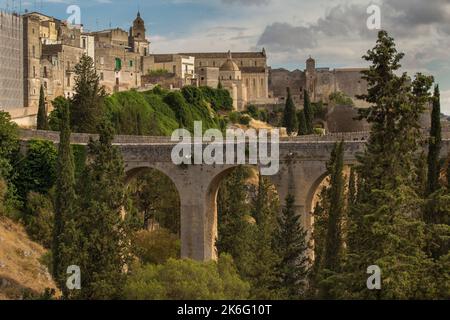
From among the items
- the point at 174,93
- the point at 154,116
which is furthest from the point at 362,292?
the point at 174,93

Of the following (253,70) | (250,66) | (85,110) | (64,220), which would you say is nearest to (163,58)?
(253,70)

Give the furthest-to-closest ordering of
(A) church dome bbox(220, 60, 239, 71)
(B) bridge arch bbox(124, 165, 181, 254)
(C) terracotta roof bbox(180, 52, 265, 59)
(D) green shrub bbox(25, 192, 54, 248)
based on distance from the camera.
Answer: (C) terracotta roof bbox(180, 52, 265, 59) < (A) church dome bbox(220, 60, 239, 71) < (B) bridge arch bbox(124, 165, 181, 254) < (D) green shrub bbox(25, 192, 54, 248)

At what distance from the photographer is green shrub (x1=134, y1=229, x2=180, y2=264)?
1622 inches

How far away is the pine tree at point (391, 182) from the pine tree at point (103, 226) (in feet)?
27.5

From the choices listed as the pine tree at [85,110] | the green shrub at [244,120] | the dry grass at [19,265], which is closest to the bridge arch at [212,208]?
the dry grass at [19,265]

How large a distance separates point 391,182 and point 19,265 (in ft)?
63.1

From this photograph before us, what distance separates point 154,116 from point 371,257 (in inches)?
2172

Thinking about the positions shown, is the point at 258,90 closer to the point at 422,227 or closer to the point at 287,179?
the point at 287,179

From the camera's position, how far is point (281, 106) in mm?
103750

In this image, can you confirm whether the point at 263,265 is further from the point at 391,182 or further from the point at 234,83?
the point at 234,83

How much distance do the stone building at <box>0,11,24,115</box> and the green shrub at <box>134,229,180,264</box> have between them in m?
21.5

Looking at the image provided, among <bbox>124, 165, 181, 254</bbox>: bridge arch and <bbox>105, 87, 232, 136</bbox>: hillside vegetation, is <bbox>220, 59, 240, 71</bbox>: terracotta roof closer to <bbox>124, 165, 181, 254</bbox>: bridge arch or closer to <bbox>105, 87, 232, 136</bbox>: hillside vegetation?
<bbox>105, 87, 232, 136</bbox>: hillside vegetation

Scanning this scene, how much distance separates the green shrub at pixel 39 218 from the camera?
3906cm

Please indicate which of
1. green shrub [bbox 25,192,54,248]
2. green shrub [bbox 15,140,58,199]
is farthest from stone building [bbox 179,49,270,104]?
green shrub [bbox 25,192,54,248]
